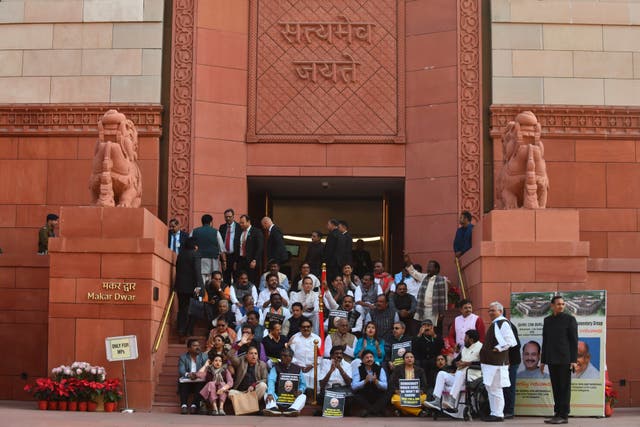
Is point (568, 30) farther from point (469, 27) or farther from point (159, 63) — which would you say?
point (159, 63)

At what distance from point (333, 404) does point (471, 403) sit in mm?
2018

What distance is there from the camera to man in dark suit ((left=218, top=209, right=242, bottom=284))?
20.9m

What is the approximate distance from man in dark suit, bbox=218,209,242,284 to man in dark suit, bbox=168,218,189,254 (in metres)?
0.73

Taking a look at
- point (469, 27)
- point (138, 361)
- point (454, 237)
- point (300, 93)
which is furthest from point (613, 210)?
point (138, 361)

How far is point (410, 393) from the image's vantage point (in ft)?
54.4

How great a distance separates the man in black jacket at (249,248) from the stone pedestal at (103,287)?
2526mm

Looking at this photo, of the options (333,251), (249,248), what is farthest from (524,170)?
(249,248)

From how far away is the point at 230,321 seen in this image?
18.6m

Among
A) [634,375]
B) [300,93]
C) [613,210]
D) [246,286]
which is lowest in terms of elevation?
[634,375]

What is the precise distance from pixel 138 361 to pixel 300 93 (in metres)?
8.08

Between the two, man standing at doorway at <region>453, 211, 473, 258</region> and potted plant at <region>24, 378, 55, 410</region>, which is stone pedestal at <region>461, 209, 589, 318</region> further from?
potted plant at <region>24, 378, 55, 410</region>

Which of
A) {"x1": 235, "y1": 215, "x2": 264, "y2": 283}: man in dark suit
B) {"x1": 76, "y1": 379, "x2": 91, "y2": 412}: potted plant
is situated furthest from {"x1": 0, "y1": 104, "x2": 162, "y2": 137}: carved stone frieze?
{"x1": 76, "y1": 379, "x2": 91, "y2": 412}: potted plant

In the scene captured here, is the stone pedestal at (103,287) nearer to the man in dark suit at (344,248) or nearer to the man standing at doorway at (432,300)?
the man in dark suit at (344,248)

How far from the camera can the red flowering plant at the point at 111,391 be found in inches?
676
